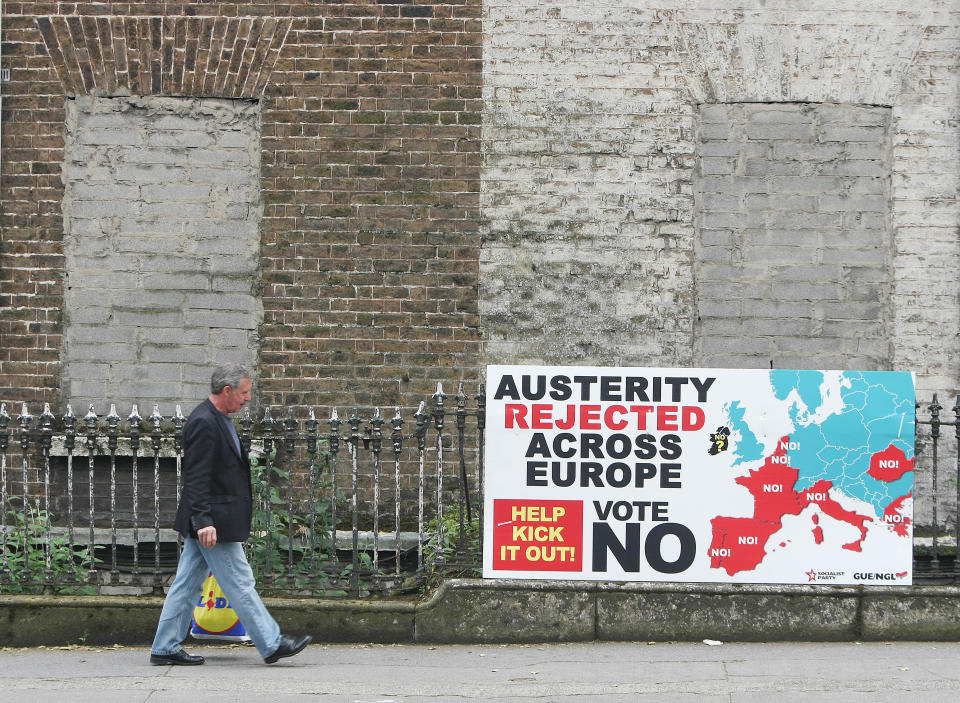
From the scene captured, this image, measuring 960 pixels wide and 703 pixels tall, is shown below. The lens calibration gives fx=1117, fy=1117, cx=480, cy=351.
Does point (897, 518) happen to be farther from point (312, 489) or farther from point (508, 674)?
point (312, 489)

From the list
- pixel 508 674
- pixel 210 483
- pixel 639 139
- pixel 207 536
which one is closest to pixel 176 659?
pixel 207 536

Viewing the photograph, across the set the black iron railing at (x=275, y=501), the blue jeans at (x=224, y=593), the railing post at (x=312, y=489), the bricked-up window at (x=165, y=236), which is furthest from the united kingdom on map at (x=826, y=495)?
the bricked-up window at (x=165, y=236)

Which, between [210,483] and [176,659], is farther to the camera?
[176,659]

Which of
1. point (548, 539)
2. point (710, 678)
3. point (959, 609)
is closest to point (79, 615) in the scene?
point (548, 539)

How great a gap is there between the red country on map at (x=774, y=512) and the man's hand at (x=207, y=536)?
284cm

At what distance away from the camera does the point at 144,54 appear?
8.60m

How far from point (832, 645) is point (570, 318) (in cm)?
322

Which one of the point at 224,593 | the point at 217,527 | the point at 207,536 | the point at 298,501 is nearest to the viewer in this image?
the point at 207,536

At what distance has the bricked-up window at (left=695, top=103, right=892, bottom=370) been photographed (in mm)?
8555

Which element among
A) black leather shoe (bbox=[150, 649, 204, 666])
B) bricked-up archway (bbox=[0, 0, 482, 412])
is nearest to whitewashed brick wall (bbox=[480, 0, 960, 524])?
bricked-up archway (bbox=[0, 0, 482, 412])

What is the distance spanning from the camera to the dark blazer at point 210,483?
19.1ft

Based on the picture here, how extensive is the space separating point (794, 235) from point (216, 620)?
5.14 metres

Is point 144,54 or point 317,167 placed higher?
point 144,54

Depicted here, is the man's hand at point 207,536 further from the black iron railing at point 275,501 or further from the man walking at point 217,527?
the black iron railing at point 275,501
